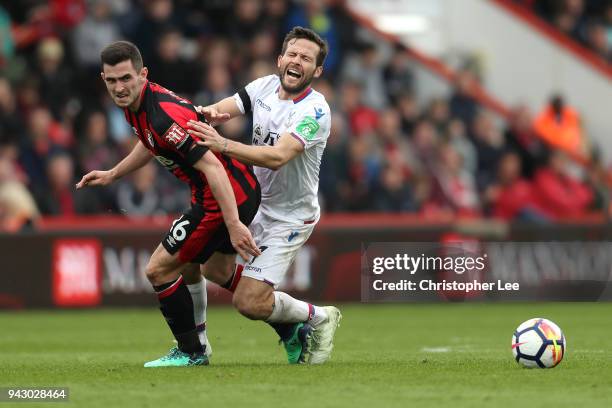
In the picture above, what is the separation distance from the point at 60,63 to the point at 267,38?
304 centimetres

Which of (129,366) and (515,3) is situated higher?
(515,3)

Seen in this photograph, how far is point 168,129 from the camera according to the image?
855 cm

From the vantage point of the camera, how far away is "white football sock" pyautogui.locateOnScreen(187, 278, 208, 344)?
30.6 ft

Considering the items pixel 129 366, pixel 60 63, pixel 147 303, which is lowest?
pixel 147 303

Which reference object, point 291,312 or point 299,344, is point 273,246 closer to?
point 291,312

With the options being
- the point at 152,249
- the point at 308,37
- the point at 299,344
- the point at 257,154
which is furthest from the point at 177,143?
the point at 152,249

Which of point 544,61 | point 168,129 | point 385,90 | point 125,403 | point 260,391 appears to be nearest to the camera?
point 125,403

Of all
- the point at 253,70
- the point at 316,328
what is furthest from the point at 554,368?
the point at 253,70

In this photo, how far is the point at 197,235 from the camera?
8906 mm

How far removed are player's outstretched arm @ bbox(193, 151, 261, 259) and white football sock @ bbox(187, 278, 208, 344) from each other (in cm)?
89

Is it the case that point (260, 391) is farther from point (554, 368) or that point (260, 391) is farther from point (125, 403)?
point (554, 368)

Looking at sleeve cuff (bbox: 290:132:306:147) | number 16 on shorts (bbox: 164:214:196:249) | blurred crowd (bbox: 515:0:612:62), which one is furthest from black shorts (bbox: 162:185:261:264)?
blurred crowd (bbox: 515:0:612:62)

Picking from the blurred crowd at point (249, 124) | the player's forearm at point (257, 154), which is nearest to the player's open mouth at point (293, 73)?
the player's forearm at point (257, 154)

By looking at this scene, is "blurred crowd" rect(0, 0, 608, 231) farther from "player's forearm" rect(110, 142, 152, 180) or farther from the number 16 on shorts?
the number 16 on shorts
